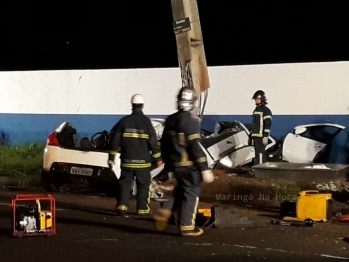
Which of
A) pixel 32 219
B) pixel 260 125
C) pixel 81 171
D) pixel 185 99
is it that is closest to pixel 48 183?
pixel 81 171

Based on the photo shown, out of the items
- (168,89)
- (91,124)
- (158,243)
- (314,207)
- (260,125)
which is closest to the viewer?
(158,243)

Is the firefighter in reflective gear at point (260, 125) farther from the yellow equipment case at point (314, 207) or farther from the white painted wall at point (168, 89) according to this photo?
the yellow equipment case at point (314, 207)

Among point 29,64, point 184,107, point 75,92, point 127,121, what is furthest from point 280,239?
point 29,64

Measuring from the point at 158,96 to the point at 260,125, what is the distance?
2.98 metres

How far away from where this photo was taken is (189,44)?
1418 centimetres

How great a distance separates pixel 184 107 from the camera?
1038 centimetres

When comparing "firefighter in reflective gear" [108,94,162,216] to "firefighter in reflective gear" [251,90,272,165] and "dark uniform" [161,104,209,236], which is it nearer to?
"dark uniform" [161,104,209,236]

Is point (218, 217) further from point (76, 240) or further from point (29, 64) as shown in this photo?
point (29, 64)

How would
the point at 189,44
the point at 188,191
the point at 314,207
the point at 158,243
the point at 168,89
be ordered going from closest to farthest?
the point at 158,243
the point at 188,191
the point at 314,207
the point at 189,44
the point at 168,89

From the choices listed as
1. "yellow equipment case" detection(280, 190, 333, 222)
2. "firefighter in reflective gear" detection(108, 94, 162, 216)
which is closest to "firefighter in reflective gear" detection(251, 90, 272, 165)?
"yellow equipment case" detection(280, 190, 333, 222)

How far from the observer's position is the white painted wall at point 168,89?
1700 centimetres

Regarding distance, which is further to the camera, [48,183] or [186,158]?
[48,183]

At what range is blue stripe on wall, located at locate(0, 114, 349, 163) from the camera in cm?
1686

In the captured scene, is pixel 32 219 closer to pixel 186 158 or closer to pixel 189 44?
pixel 186 158
